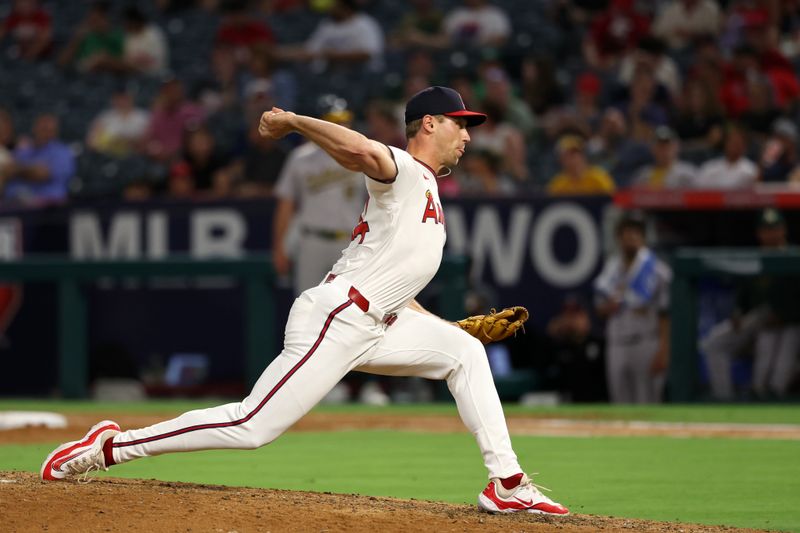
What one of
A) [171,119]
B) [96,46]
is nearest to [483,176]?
[171,119]

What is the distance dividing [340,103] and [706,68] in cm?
404

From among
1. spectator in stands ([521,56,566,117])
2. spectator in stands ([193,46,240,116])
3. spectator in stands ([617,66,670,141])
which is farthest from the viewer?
spectator in stands ([193,46,240,116])

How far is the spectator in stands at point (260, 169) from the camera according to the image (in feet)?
43.2

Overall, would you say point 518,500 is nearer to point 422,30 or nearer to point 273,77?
point 273,77

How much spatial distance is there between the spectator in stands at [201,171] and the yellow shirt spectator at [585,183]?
3.28 meters

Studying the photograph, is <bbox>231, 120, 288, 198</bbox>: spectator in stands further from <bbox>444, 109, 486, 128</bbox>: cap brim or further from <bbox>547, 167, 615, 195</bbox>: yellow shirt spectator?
<bbox>444, 109, 486, 128</bbox>: cap brim

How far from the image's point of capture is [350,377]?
471 inches

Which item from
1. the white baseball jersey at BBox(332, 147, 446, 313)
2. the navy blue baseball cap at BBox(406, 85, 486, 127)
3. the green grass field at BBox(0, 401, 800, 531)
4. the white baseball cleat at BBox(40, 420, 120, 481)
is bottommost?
the green grass field at BBox(0, 401, 800, 531)

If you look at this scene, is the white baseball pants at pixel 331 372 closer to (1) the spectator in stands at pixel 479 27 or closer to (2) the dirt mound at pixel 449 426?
(2) the dirt mound at pixel 449 426

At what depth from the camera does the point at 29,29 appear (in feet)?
57.8

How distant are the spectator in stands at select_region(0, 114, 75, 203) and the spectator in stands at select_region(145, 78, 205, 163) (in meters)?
0.96

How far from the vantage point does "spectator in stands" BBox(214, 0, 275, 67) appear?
52.1ft

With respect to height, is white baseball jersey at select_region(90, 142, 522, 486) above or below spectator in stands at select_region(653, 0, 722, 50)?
below

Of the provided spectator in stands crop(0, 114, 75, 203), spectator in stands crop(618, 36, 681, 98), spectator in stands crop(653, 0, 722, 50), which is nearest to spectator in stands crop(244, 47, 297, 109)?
spectator in stands crop(0, 114, 75, 203)
